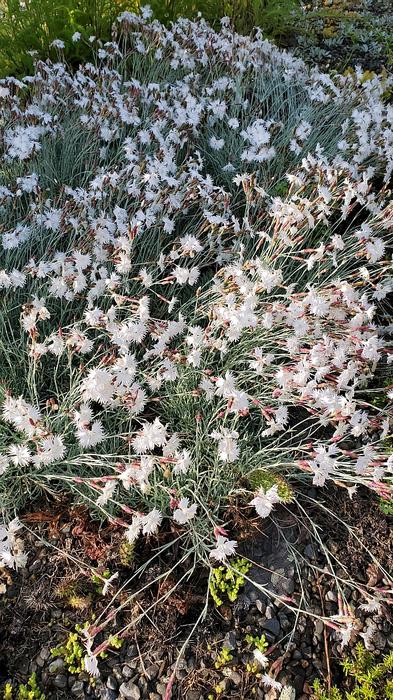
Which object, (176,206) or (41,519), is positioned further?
(176,206)

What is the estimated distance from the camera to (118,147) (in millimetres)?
3328

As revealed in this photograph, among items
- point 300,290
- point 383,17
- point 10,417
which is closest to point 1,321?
point 10,417

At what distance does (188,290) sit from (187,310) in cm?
22

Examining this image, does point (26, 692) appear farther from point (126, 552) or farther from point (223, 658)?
point (223, 658)

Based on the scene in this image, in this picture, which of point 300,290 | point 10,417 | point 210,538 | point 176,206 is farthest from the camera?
point 300,290

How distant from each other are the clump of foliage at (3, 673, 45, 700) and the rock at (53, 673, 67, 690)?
0.16 feet

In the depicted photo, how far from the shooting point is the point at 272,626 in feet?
6.49

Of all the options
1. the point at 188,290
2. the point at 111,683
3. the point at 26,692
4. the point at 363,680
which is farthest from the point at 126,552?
the point at 188,290

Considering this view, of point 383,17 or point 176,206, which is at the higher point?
point 383,17

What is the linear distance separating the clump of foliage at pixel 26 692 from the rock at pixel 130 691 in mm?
237

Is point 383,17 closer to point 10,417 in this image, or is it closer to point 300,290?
point 300,290

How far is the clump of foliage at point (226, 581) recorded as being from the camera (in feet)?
6.48

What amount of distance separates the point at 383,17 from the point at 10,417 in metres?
6.13

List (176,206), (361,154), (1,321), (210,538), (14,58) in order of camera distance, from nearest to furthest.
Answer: (210,538), (1,321), (176,206), (361,154), (14,58)
